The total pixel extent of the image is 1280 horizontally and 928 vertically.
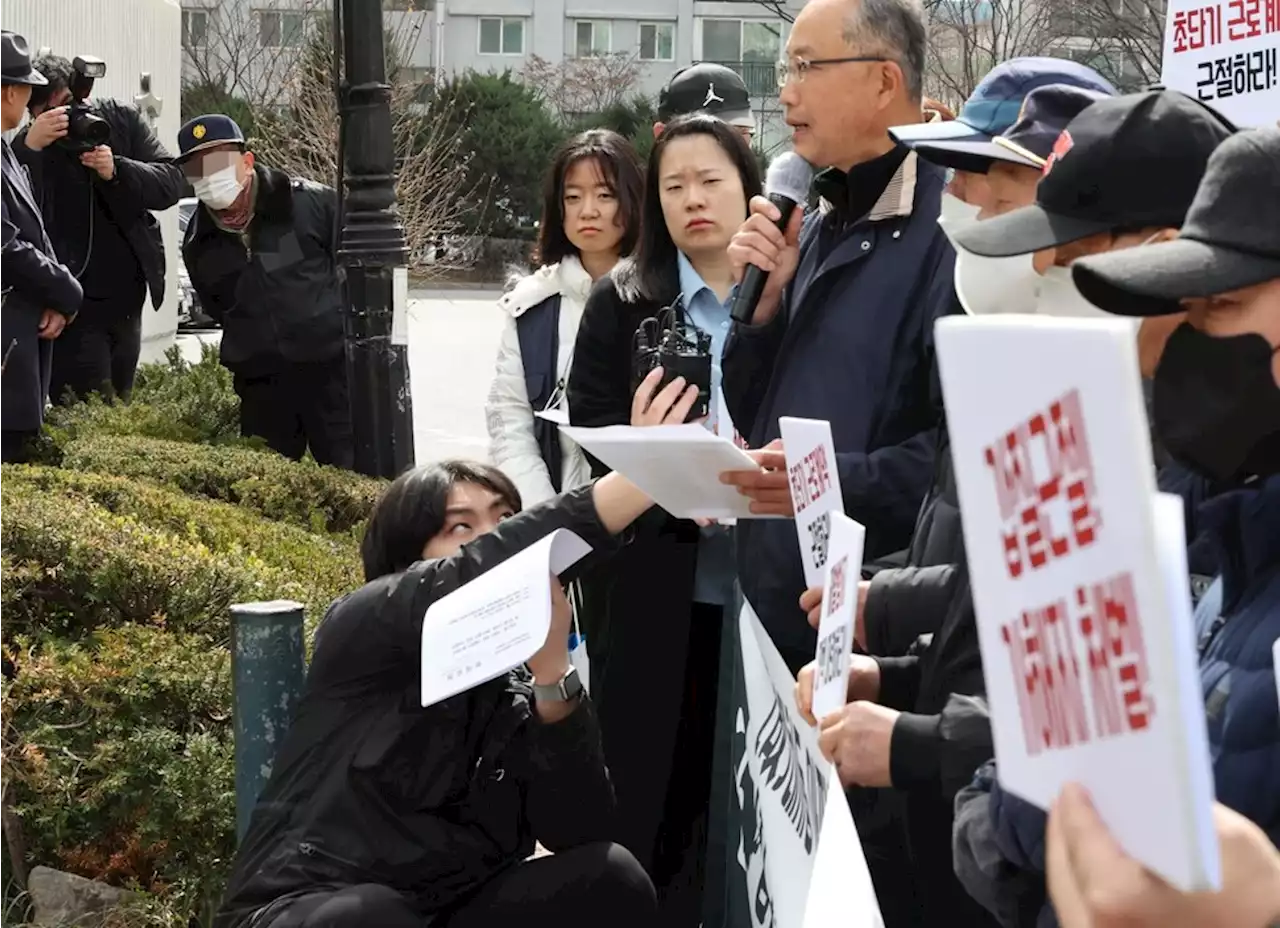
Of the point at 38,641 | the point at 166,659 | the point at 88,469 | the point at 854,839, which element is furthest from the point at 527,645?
the point at 88,469

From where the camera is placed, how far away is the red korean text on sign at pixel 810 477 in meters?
2.74

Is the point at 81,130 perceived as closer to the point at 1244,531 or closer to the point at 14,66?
the point at 14,66

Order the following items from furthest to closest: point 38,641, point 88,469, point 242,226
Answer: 1. point 242,226
2. point 88,469
3. point 38,641

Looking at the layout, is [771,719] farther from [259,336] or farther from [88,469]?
[259,336]

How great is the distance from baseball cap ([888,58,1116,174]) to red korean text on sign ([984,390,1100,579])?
5.60ft

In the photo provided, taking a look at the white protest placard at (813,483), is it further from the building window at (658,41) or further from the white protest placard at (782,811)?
the building window at (658,41)

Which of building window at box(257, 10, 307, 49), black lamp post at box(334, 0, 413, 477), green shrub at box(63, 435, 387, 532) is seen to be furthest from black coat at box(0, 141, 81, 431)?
building window at box(257, 10, 307, 49)

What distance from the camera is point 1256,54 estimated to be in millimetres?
3980

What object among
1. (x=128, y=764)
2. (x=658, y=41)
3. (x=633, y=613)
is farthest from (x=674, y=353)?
(x=658, y=41)

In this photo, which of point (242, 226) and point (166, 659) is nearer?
point (166, 659)

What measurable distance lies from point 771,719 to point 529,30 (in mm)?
64145

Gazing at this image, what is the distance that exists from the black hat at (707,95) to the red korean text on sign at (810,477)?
3025 mm

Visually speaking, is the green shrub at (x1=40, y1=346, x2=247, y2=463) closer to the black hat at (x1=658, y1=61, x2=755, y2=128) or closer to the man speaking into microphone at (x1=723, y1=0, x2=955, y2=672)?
the black hat at (x1=658, y1=61, x2=755, y2=128)

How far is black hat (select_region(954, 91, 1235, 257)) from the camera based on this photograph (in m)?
2.27
